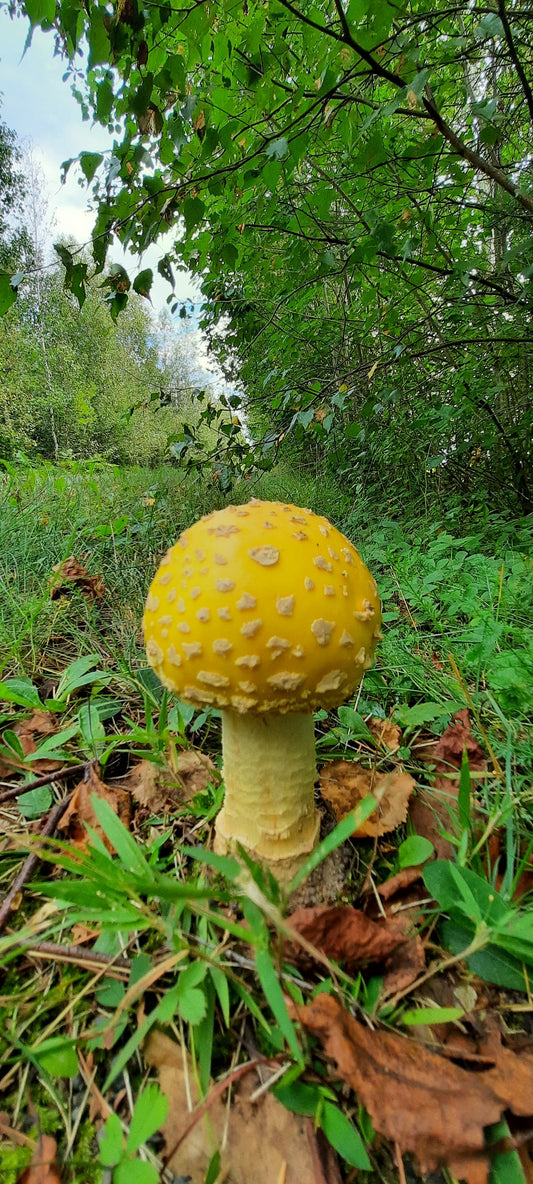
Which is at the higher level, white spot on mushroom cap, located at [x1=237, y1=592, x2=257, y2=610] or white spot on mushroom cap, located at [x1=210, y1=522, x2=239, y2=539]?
white spot on mushroom cap, located at [x1=210, y1=522, x2=239, y2=539]

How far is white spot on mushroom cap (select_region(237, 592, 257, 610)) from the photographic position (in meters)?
1.03

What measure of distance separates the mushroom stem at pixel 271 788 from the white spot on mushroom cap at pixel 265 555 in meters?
0.43

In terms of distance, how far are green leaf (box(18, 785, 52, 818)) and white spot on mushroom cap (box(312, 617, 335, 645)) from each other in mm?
1009

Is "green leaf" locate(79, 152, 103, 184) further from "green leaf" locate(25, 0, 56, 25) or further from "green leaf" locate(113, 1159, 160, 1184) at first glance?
"green leaf" locate(113, 1159, 160, 1184)

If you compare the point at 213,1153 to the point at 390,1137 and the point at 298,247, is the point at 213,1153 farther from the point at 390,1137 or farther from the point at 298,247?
the point at 298,247

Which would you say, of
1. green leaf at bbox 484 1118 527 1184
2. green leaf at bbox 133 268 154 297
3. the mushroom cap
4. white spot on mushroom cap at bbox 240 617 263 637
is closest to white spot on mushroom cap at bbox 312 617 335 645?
the mushroom cap

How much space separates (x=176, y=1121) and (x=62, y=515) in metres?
3.05

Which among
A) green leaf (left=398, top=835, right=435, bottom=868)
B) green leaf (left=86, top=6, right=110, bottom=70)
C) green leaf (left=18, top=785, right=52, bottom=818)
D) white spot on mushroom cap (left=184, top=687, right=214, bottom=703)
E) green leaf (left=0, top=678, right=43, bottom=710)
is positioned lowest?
green leaf (left=398, top=835, right=435, bottom=868)

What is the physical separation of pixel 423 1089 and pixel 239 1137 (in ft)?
1.06

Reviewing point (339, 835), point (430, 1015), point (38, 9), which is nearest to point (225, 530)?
point (339, 835)

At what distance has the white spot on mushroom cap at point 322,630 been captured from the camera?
1.05m

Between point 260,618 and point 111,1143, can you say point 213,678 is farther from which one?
point 111,1143

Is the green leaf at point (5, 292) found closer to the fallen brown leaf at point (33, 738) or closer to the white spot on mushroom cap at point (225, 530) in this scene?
the white spot on mushroom cap at point (225, 530)

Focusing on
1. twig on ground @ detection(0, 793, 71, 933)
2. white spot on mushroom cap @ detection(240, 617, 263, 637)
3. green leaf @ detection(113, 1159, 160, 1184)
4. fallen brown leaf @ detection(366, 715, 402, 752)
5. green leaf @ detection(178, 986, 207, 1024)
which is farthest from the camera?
fallen brown leaf @ detection(366, 715, 402, 752)
